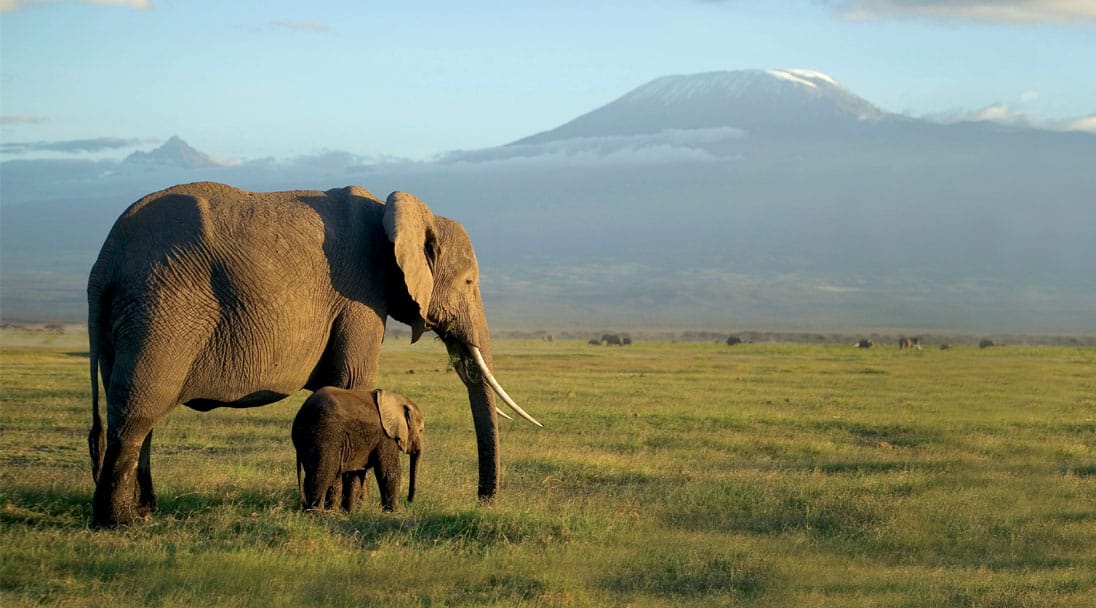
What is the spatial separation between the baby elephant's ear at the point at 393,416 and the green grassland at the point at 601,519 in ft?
2.33

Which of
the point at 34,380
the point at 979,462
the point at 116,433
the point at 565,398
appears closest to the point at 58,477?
the point at 116,433

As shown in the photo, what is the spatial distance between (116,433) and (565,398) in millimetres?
17304

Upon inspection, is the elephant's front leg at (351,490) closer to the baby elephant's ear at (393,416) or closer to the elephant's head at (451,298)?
the baby elephant's ear at (393,416)

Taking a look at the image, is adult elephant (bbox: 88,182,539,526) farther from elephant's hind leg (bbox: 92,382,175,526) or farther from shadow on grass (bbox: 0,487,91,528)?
shadow on grass (bbox: 0,487,91,528)

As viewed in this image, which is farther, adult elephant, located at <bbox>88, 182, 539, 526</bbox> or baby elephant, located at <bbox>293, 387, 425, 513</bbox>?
baby elephant, located at <bbox>293, 387, 425, 513</bbox>

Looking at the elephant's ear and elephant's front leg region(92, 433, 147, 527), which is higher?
the elephant's ear

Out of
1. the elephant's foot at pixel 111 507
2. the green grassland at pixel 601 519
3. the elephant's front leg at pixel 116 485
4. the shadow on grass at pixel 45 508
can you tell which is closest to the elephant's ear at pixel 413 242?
the green grassland at pixel 601 519

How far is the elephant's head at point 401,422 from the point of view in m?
11.4

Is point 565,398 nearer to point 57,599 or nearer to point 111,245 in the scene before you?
point 111,245

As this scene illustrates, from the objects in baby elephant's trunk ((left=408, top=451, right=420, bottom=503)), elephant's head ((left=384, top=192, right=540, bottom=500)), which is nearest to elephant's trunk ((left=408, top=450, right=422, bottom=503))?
baby elephant's trunk ((left=408, top=451, right=420, bottom=503))

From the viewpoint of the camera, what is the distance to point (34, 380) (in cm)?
2972

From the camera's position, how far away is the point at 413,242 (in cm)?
1162

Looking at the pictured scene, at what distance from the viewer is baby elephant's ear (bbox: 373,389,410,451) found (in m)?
11.4

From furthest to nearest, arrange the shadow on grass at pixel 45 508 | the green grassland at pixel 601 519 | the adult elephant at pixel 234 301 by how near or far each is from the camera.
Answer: the shadow on grass at pixel 45 508
the adult elephant at pixel 234 301
the green grassland at pixel 601 519
